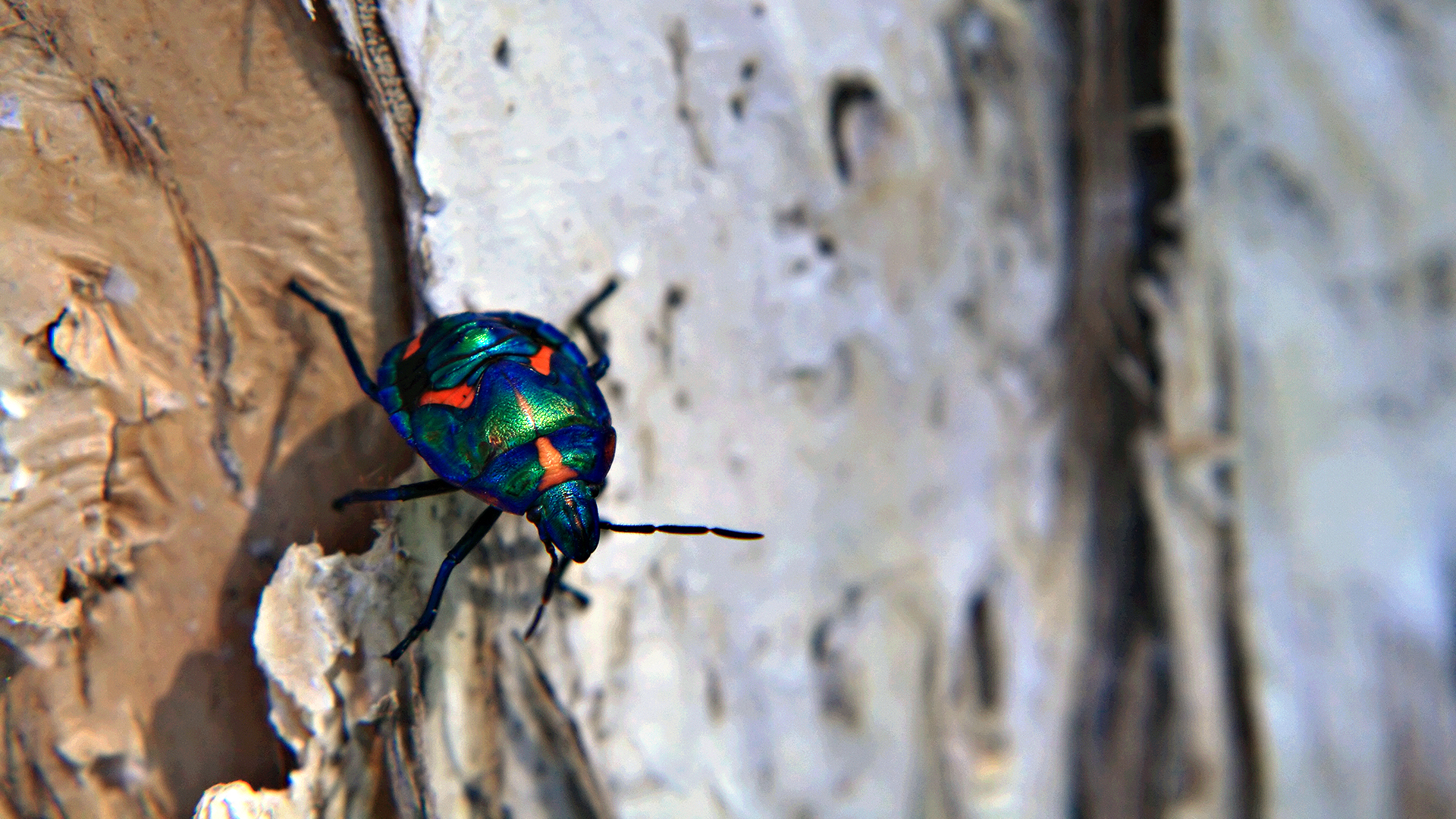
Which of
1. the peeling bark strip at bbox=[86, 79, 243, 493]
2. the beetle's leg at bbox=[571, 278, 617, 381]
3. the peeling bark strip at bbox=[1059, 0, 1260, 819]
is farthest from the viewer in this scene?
the peeling bark strip at bbox=[1059, 0, 1260, 819]

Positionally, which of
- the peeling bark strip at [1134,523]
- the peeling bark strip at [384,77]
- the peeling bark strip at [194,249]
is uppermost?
the peeling bark strip at [384,77]

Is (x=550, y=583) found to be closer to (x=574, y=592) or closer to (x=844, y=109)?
(x=574, y=592)

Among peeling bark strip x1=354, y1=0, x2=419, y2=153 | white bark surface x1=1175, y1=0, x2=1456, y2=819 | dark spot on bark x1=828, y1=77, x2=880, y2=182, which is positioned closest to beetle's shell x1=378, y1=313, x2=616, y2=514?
peeling bark strip x1=354, y1=0, x2=419, y2=153

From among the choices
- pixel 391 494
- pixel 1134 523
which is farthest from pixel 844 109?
pixel 1134 523

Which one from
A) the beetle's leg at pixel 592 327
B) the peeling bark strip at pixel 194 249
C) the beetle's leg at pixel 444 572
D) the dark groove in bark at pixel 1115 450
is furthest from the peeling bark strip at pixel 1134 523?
the peeling bark strip at pixel 194 249

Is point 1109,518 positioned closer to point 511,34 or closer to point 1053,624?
point 1053,624

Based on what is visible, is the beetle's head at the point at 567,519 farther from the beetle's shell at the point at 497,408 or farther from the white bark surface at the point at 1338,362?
the white bark surface at the point at 1338,362

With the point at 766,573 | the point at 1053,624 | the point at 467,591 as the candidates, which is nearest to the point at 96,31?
the point at 467,591

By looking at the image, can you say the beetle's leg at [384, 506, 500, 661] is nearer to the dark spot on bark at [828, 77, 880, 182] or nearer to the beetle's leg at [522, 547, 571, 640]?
the beetle's leg at [522, 547, 571, 640]
